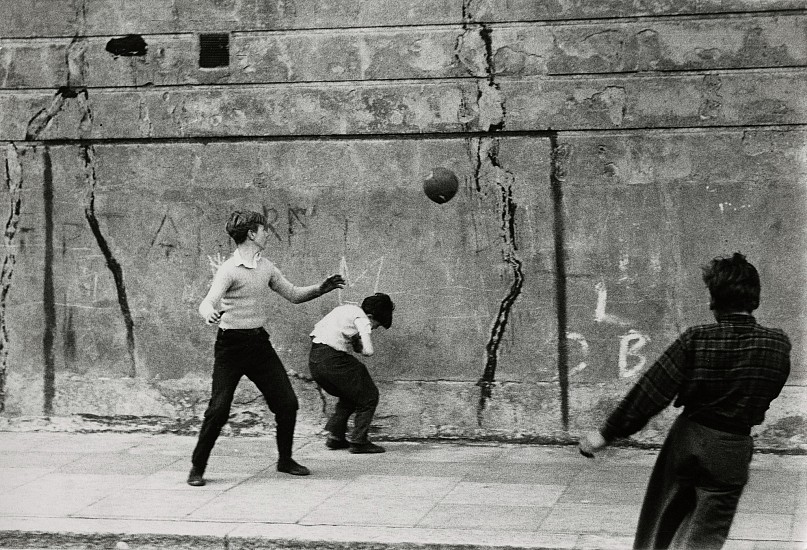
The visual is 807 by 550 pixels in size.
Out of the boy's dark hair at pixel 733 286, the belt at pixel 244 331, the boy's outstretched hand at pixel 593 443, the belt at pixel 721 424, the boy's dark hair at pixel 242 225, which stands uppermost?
the boy's dark hair at pixel 242 225

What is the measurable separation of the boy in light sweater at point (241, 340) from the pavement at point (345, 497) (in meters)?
0.41

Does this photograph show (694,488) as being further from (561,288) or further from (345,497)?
(561,288)

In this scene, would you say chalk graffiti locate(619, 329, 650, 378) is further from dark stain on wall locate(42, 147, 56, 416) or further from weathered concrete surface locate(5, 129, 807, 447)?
dark stain on wall locate(42, 147, 56, 416)

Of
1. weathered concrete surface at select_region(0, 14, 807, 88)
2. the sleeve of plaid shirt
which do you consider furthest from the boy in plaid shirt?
weathered concrete surface at select_region(0, 14, 807, 88)

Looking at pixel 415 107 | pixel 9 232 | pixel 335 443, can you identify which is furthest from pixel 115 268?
pixel 415 107

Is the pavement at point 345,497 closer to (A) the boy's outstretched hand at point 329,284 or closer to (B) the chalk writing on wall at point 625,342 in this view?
(B) the chalk writing on wall at point 625,342

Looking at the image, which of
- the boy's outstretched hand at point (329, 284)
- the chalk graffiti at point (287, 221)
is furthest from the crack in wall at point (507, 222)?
the boy's outstretched hand at point (329, 284)

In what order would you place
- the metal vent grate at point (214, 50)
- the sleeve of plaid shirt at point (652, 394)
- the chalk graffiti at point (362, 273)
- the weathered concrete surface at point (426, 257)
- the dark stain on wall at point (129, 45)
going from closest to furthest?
the sleeve of plaid shirt at point (652, 394) < the weathered concrete surface at point (426, 257) < the chalk graffiti at point (362, 273) < the metal vent grate at point (214, 50) < the dark stain on wall at point (129, 45)

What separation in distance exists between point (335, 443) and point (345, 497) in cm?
148

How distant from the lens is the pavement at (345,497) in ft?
19.8

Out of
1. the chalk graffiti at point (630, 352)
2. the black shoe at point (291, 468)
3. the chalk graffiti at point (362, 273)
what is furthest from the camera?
the chalk graffiti at point (362, 273)

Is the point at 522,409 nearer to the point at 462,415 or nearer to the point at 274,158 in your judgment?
the point at 462,415

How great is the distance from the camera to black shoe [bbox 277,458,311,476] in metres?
7.48

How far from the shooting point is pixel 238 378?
23.8 ft
